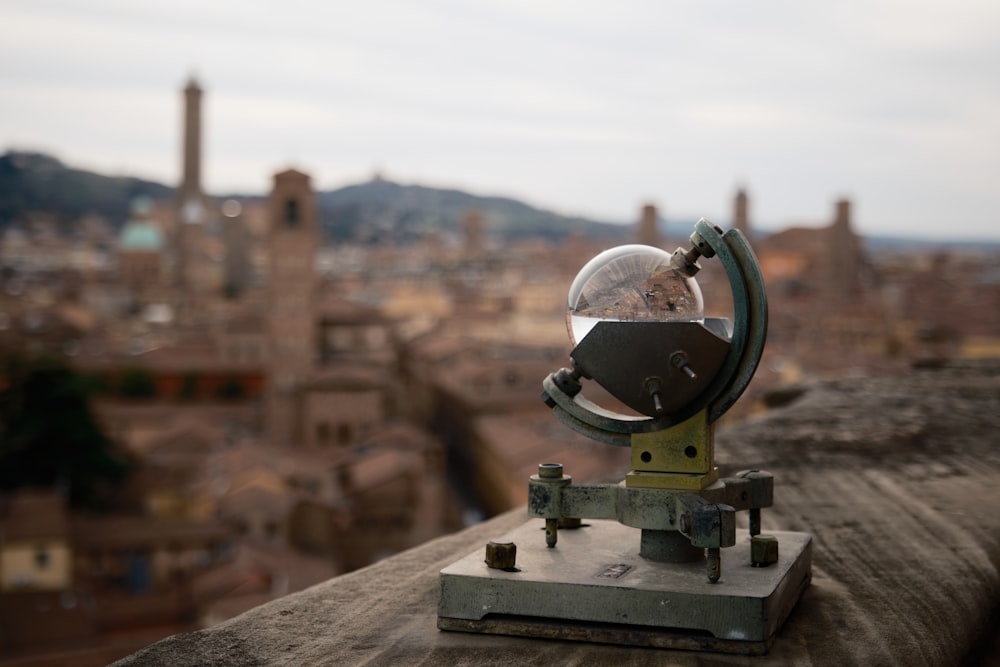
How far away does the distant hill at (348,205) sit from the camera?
3562cm

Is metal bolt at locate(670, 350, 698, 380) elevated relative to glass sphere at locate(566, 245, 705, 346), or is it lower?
lower

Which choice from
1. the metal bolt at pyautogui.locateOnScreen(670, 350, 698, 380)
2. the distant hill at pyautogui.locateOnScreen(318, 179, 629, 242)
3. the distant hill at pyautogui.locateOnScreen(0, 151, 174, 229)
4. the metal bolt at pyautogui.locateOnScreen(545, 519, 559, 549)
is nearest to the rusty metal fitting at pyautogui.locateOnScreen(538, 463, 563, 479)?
the metal bolt at pyautogui.locateOnScreen(545, 519, 559, 549)

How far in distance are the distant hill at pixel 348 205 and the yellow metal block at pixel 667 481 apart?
24.4m

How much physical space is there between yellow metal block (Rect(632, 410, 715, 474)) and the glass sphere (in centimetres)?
20

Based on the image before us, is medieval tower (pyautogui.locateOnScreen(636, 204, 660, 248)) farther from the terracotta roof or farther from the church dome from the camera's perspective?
the terracotta roof

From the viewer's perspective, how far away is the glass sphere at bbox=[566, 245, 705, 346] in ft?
6.41

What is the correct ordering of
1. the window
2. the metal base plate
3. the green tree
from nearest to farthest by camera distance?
1. the metal base plate
2. the green tree
3. the window

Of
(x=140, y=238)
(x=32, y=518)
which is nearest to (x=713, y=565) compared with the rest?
(x=32, y=518)

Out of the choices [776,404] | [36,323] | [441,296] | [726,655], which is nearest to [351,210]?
[36,323]

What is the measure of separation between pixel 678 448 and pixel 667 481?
5 centimetres

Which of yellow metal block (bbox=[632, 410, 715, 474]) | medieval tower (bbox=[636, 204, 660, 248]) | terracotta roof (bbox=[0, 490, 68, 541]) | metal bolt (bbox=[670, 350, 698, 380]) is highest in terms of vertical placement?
medieval tower (bbox=[636, 204, 660, 248])

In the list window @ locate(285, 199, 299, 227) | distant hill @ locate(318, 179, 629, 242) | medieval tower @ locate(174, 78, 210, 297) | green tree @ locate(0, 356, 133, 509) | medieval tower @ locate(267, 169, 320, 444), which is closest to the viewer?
green tree @ locate(0, 356, 133, 509)

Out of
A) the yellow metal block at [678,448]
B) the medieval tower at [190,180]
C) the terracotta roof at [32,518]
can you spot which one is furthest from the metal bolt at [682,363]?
the medieval tower at [190,180]

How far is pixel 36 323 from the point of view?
53.2 metres
